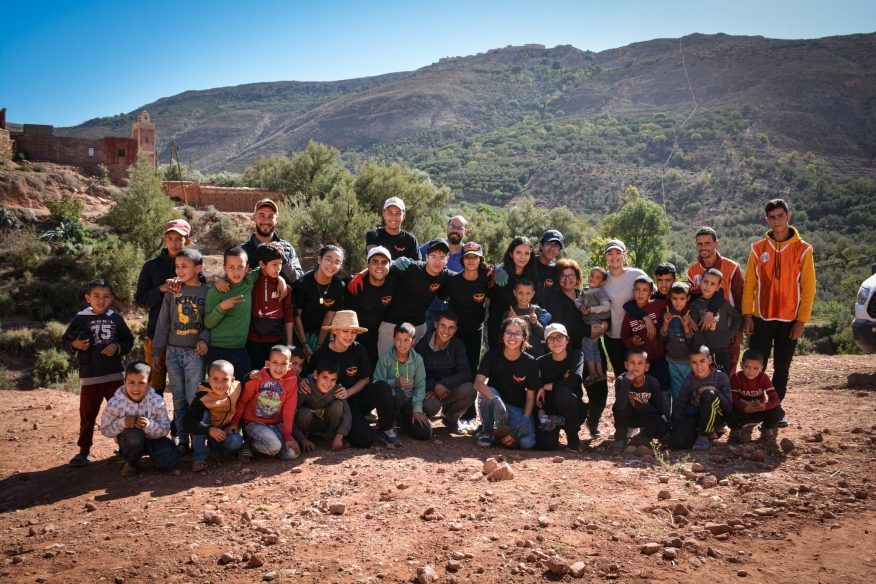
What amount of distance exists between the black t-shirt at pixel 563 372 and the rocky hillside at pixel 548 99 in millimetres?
51939

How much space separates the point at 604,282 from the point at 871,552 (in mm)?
3565

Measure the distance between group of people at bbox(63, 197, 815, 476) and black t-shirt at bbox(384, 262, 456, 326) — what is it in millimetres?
16

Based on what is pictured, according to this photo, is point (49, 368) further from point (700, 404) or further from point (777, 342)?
point (777, 342)

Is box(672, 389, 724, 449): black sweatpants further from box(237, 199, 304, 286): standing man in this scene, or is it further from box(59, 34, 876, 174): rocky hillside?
box(59, 34, 876, 174): rocky hillside

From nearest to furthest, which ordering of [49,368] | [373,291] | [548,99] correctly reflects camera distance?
[373,291]
[49,368]
[548,99]

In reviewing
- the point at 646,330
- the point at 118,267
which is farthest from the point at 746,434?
the point at 118,267

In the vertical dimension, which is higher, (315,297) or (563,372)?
(315,297)

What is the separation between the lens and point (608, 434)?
6.72 m

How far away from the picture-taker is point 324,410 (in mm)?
5703

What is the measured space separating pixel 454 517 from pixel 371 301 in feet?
9.47

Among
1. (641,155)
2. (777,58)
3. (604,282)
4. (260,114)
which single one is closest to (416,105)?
(260,114)

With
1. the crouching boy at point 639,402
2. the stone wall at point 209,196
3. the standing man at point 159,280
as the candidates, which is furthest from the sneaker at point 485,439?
the stone wall at point 209,196

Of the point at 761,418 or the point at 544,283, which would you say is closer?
the point at 761,418

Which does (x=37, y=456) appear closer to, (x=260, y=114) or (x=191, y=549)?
(x=191, y=549)
